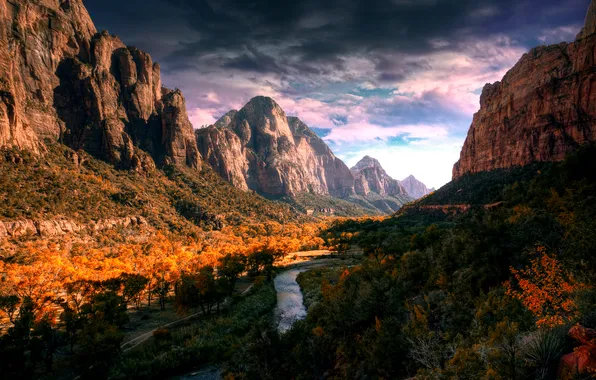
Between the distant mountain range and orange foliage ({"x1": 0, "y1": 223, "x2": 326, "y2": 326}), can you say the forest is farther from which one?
the distant mountain range

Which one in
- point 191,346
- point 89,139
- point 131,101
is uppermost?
point 131,101

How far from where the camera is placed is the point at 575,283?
1516cm

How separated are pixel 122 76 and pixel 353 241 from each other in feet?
578

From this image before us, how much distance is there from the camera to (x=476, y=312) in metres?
19.7

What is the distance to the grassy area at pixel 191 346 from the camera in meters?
30.5

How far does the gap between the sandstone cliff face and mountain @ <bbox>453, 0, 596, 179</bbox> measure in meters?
176

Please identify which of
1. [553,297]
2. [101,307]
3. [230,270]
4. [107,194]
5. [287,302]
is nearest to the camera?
[553,297]

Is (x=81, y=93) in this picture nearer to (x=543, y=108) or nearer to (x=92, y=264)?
(x=92, y=264)

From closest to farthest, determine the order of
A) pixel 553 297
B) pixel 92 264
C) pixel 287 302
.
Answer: pixel 553 297
pixel 287 302
pixel 92 264

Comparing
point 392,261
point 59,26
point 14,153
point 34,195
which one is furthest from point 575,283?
point 59,26

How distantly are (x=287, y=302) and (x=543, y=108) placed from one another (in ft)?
412

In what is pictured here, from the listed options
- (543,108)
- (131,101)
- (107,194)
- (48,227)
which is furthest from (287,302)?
(131,101)

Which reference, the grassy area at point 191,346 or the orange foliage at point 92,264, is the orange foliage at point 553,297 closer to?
the grassy area at point 191,346

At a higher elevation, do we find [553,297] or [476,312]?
[553,297]
